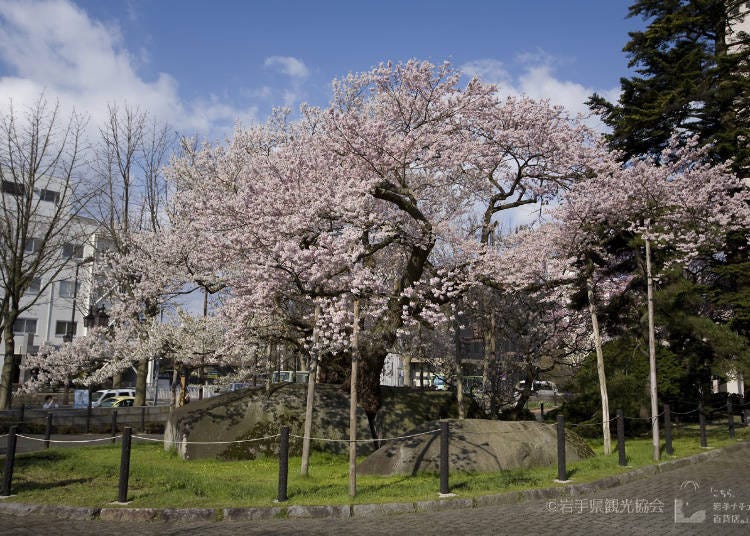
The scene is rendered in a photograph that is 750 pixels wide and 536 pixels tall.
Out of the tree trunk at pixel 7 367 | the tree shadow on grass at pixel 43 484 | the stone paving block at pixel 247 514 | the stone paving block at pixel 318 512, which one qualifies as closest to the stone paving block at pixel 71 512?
the tree shadow on grass at pixel 43 484

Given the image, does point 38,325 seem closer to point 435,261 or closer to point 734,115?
point 435,261

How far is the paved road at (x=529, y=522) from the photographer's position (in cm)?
746

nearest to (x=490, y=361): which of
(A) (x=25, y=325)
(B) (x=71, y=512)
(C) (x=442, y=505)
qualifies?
(C) (x=442, y=505)

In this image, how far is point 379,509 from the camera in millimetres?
8781

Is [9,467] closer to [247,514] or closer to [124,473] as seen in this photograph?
[124,473]

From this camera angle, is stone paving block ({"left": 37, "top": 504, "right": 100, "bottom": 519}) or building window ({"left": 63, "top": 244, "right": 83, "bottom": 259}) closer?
stone paving block ({"left": 37, "top": 504, "right": 100, "bottom": 519})

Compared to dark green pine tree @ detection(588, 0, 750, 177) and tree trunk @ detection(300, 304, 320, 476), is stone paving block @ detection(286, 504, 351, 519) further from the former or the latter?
dark green pine tree @ detection(588, 0, 750, 177)

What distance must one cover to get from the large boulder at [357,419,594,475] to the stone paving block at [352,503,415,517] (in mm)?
2340

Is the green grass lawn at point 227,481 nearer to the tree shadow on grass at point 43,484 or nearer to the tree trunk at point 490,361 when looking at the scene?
the tree shadow on grass at point 43,484

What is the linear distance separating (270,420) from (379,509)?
6224mm

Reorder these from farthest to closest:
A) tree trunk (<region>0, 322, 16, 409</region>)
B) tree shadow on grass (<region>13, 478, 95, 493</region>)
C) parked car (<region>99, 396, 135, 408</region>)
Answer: parked car (<region>99, 396, 135, 408</region>) → tree trunk (<region>0, 322, 16, 409</region>) → tree shadow on grass (<region>13, 478, 95, 493</region>)

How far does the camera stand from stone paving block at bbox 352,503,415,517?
8.73 meters

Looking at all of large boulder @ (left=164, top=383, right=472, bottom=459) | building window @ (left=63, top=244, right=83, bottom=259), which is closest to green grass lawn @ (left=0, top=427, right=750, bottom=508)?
large boulder @ (left=164, top=383, right=472, bottom=459)

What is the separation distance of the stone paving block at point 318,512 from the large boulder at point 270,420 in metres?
4.51
